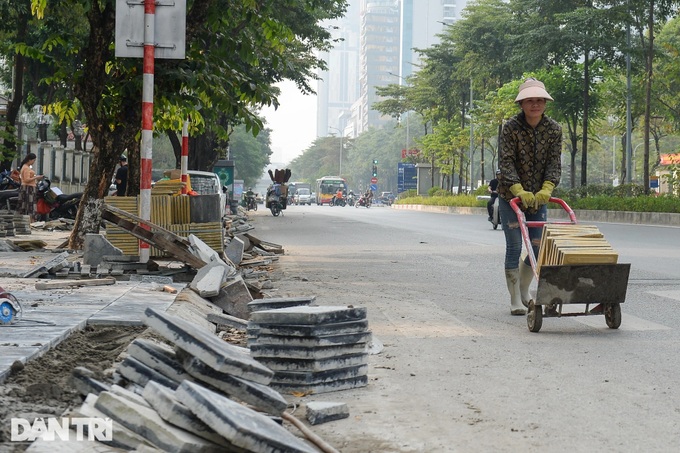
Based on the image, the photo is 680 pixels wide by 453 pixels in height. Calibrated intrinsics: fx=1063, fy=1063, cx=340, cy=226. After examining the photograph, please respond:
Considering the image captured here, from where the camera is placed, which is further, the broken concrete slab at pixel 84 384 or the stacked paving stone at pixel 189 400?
the broken concrete slab at pixel 84 384

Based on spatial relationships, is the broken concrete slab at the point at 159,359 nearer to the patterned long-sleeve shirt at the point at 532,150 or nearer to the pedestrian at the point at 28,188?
the patterned long-sleeve shirt at the point at 532,150

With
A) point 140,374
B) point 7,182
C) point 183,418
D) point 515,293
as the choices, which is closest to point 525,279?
point 515,293

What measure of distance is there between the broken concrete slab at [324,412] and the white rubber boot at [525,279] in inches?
158

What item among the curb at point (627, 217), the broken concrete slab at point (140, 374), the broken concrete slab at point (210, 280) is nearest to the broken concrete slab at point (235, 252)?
the broken concrete slab at point (210, 280)

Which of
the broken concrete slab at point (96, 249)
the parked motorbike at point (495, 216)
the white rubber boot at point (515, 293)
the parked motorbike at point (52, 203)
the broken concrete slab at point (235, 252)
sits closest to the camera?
the white rubber boot at point (515, 293)

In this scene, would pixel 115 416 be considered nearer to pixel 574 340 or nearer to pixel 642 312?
pixel 574 340

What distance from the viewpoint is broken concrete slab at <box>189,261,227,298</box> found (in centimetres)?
876

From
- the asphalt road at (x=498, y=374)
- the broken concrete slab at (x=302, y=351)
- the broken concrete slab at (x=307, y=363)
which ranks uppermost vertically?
the broken concrete slab at (x=302, y=351)

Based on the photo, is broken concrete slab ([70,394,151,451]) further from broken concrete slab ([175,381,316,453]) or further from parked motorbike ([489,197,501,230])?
parked motorbike ([489,197,501,230])

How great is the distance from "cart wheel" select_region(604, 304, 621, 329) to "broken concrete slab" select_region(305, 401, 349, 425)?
11.6ft

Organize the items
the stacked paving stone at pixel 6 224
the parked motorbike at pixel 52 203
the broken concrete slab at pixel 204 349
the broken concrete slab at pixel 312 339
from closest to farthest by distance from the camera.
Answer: the broken concrete slab at pixel 204 349 < the broken concrete slab at pixel 312 339 < the stacked paving stone at pixel 6 224 < the parked motorbike at pixel 52 203

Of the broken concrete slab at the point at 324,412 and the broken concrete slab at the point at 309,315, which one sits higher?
the broken concrete slab at the point at 309,315

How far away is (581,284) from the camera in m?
7.58

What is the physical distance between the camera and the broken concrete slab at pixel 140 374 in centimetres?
424
